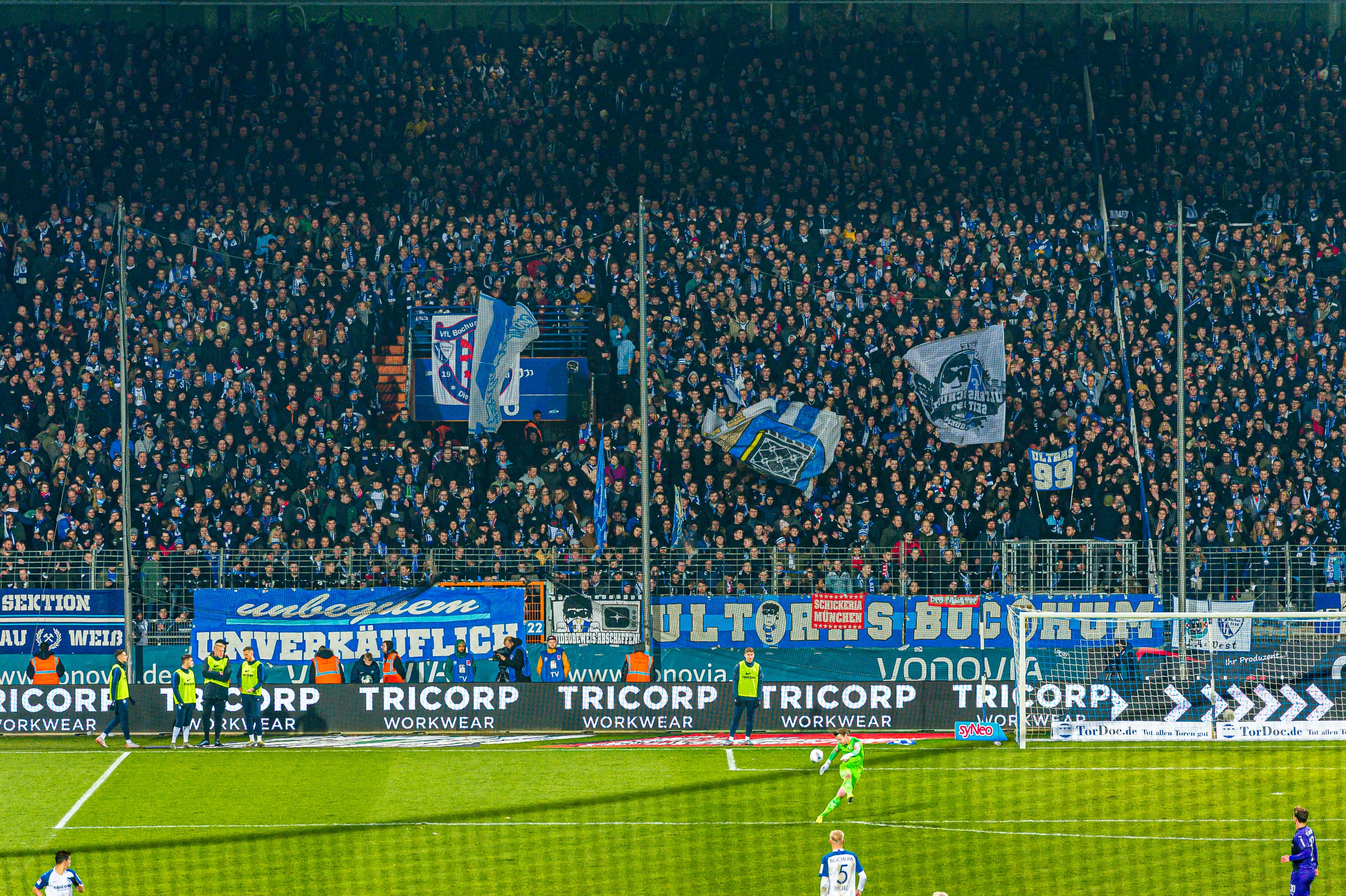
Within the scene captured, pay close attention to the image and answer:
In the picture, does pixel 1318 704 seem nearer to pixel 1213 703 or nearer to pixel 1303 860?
pixel 1213 703

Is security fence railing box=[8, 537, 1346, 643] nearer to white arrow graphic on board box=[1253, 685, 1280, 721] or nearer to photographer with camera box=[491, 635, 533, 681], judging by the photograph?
photographer with camera box=[491, 635, 533, 681]

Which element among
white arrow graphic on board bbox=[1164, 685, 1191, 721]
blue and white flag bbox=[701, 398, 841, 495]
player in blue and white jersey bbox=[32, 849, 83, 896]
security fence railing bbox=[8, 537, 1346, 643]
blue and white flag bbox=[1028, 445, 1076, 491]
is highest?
blue and white flag bbox=[701, 398, 841, 495]

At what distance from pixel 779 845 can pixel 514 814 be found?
3933 mm

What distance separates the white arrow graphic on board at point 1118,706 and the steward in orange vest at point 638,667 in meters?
7.86

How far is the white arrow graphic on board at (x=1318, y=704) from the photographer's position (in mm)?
27656

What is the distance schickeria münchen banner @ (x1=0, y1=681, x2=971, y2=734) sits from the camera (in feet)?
92.0

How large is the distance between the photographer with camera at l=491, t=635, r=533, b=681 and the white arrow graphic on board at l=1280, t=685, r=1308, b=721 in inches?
505

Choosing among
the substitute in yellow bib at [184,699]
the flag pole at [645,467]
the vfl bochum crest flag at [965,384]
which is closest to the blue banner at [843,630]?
the flag pole at [645,467]

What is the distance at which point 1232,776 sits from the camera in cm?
2512

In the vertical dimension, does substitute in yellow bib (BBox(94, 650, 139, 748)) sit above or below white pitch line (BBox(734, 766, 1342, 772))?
above

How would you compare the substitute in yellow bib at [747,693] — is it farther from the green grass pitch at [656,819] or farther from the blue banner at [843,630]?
the blue banner at [843,630]

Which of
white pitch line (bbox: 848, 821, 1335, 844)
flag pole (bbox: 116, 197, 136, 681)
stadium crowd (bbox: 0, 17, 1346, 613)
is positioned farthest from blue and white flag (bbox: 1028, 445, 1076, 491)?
flag pole (bbox: 116, 197, 136, 681)

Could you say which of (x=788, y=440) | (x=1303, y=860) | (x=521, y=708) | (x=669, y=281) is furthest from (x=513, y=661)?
(x=1303, y=860)

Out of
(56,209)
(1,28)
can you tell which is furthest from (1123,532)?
(1,28)
